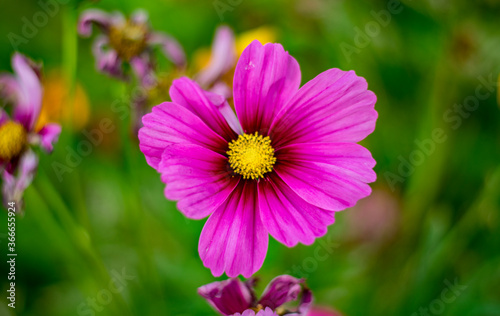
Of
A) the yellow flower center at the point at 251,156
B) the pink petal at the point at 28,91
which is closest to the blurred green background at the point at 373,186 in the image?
the pink petal at the point at 28,91

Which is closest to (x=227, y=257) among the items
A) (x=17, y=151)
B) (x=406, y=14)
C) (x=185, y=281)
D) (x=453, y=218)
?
(x=17, y=151)

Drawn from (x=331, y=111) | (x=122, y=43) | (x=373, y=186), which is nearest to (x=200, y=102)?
(x=331, y=111)

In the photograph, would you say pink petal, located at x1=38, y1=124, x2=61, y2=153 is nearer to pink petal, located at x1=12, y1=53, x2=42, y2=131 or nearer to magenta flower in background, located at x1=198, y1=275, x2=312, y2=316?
pink petal, located at x1=12, y1=53, x2=42, y2=131

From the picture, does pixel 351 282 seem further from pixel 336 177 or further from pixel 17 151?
pixel 17 151

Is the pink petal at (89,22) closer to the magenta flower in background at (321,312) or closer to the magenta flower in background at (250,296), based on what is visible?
the magenta flower in background at (250,296)

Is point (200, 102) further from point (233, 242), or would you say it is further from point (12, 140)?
point (12, 140)

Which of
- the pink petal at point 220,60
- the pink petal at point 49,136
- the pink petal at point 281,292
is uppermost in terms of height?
the pink petal at point 220,60
